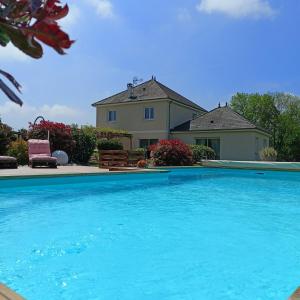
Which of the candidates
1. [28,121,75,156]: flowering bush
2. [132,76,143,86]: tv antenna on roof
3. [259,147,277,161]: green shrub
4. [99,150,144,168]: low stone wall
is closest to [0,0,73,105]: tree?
[99,150,144,168]: low stone wall

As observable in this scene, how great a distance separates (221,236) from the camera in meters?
6.14

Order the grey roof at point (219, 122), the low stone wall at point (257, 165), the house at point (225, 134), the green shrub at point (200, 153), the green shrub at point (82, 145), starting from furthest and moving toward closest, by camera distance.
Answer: the grey roof at point (219, 122), the house at point (225, 134), the green shrub at point (200, 153), the green shrub at point (82, 145), the low stone wall at point (257, 165)

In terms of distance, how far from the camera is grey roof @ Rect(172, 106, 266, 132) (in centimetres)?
2808

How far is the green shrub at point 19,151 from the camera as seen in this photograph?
776 inches

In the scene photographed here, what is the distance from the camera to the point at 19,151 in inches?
778

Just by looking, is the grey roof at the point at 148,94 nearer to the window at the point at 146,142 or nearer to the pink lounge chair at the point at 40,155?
the window at the point at 146,142

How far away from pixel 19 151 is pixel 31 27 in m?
19.8

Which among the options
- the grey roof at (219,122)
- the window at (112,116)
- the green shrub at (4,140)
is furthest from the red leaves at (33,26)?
the window at (112,116)

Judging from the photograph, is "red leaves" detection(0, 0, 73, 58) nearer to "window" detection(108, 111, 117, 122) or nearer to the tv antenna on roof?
"window" detection(108, 111, 117, 122)

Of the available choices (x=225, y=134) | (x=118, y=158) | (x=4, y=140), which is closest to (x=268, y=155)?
(x=225, y=134)

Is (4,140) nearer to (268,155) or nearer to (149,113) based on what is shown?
(149,113)

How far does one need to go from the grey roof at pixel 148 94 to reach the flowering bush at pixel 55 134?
403 inches

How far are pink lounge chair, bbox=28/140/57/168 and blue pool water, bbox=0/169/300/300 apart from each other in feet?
21.1

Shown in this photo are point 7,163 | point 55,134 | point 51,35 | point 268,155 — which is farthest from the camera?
point 268,155
